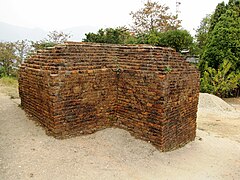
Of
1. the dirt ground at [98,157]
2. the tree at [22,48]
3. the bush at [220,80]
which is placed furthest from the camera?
the tree at [22,48]

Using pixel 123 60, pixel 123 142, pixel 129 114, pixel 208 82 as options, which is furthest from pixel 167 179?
pixel 208 82

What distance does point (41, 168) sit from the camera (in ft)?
13.2

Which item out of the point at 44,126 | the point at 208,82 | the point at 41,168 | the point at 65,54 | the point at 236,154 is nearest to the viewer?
the point at 41,168

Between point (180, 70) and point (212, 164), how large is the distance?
7.15ft

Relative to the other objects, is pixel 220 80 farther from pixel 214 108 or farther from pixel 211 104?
pixel 214 108

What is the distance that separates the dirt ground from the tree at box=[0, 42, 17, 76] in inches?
483

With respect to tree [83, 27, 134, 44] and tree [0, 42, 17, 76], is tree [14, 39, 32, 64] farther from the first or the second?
tree [83, 27, 134, 44]

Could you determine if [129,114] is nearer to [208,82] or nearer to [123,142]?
[123,142]

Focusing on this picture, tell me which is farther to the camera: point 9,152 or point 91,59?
point 91,59

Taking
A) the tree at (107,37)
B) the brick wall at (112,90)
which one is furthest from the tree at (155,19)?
the brick wall at (112,90)

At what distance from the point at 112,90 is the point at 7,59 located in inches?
565

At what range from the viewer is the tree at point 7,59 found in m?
17.1

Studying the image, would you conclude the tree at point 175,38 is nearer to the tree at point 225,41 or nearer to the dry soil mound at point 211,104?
the tree at point 225,41

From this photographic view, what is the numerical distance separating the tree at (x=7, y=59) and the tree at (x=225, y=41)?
1399cm
